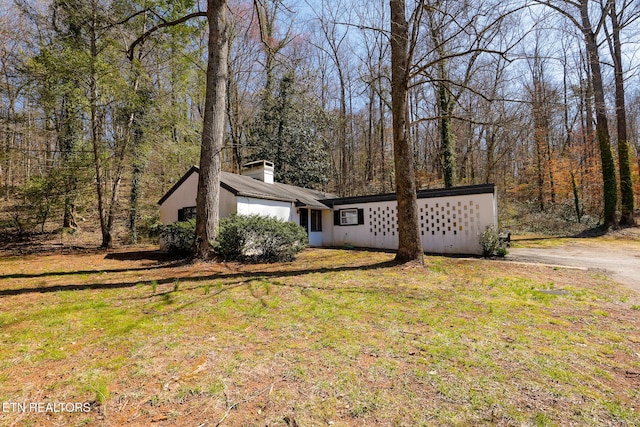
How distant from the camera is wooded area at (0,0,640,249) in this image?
25.7 ft

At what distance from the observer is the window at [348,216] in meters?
14.7

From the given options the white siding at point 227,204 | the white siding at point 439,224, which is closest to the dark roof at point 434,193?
the white siding at point 439,224

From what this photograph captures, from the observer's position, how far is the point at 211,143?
27.4ft

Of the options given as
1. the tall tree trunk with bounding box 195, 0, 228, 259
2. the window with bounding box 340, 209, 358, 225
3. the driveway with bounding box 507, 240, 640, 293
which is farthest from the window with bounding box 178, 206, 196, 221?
the driveway with bounding box 507, 240, 640, 293

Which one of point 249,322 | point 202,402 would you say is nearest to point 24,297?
point 249,322

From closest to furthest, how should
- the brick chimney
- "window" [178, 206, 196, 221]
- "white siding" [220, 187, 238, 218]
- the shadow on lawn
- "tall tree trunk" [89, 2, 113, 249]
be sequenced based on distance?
1. the shadow on lawn
2. "white siding" [220, 187, 238, 218]
3. "tall tree trunk" [89, 2, 113, 249]
4. "window" [178, 206, 196, 221]
5. the brick chimney

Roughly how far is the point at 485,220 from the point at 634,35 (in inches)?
331

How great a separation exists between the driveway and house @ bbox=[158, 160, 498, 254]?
1.99 metres

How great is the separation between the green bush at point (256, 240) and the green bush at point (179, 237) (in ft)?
4.61

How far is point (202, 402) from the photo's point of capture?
90.5 inches

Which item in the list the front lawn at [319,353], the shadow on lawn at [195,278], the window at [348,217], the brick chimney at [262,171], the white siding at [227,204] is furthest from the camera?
A: the brick chimney at [262,171]

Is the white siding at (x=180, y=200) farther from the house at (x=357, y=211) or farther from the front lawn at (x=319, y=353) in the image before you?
the front lawn at (x=319, y=353)

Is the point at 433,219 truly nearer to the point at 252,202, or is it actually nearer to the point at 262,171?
the point at 252,202

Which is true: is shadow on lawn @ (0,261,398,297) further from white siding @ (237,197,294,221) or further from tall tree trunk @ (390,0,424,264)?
white siding @ (237,197,294,221)
